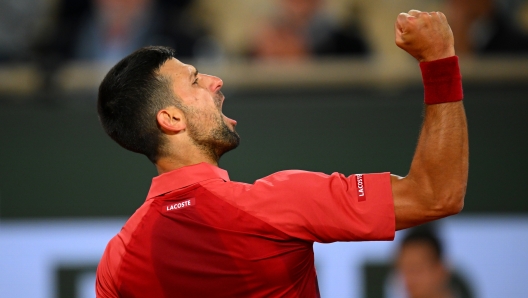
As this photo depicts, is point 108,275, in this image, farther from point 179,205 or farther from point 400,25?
point 400,25

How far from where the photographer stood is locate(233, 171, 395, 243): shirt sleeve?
211cm

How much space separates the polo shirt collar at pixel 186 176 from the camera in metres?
2.37

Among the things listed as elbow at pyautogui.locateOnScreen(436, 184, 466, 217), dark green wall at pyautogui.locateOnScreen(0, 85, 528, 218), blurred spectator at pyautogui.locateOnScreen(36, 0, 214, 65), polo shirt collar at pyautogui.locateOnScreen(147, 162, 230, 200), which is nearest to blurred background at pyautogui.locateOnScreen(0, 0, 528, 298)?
dark green wall at pyautogui.locateOnScreen(0, 85, 528, 218)

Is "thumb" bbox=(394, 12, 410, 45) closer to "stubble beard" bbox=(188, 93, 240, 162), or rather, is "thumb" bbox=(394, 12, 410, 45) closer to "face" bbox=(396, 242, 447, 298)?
"stubble beard" bbox=(188, 93, 240, 162)

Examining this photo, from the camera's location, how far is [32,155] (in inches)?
193

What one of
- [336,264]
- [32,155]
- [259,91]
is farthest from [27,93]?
[336,264]

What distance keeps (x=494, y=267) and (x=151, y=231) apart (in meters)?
3.05

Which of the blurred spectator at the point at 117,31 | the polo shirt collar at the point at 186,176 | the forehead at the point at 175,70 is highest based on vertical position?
the blurred spectator at the point at 117,31

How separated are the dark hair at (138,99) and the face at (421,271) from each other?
237cm

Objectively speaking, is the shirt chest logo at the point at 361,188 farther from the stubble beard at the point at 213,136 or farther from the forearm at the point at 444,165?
the stubble beard at the point at 213,136

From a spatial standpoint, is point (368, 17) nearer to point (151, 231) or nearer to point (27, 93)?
point (27, 93)

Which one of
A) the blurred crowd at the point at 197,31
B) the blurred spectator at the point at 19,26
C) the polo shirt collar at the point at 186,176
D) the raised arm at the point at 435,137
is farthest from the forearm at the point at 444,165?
the blurred spectator at the point at 19,26

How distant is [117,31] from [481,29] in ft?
8.61

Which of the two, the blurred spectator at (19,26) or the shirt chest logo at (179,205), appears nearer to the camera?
the shirt chest logo at (179,205)
